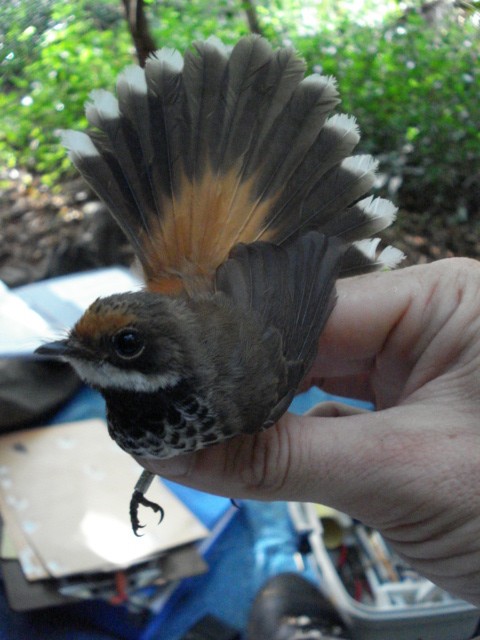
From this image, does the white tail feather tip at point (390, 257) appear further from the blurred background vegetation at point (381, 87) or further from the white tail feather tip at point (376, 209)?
the blurred background vegetation at point (381, 87)

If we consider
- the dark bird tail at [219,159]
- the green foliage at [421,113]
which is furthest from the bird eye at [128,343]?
the green foliage at [421,113]

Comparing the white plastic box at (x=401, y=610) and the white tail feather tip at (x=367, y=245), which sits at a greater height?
the white tail feather tip at (x=367, y=245)

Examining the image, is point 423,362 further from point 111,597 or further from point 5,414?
point 5,414

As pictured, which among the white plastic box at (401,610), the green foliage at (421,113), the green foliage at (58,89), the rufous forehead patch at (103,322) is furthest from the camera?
the green foliage at (421,113)

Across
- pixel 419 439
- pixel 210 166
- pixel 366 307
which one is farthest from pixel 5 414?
pixel 419 439

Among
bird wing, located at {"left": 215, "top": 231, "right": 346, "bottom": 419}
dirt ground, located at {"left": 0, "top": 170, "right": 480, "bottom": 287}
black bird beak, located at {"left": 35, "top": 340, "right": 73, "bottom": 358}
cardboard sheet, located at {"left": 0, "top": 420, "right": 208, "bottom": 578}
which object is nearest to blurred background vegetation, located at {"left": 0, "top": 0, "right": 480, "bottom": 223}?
dirt ground, located at {"left": 0, "top": 170, "right": 480, "bottom": 287}

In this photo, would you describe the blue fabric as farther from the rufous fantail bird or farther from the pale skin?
the pale skin

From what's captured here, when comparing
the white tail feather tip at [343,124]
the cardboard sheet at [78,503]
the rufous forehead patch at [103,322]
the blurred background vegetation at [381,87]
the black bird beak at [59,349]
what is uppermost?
the white tail feather tip at [343,124]
